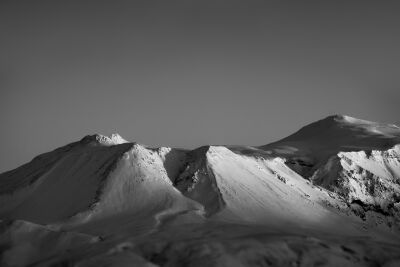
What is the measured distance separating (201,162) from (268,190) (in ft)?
55.9

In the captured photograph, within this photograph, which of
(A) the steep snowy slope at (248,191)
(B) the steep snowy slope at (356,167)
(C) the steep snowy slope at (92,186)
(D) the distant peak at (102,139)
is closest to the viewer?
(C) the steep snowy slope at (92,186)

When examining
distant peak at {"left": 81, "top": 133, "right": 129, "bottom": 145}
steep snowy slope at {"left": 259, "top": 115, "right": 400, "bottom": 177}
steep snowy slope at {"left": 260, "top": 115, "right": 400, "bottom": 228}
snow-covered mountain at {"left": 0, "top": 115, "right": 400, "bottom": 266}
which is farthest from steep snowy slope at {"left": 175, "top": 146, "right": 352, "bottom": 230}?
distant peak at {"left": 81, "top": 133, "right": 129, "bottom": 145}

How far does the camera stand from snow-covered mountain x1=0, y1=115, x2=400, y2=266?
99.8m

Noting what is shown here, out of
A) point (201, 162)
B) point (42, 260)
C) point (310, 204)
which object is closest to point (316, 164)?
point (310, 204)

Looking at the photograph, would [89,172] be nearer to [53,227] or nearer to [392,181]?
[53,227]

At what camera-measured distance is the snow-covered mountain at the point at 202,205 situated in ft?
327

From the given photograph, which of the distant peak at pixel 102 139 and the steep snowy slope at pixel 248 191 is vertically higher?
→ the distant peak at pixel 102 139

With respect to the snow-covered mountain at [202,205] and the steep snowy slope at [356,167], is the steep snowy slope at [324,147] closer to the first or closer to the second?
the steep snowy slope at [356,167]

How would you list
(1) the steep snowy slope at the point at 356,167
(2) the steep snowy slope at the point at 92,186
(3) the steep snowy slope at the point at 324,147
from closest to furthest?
1. (2) the steep snowy slope at the point at 92,186
2. (1) the steep snowy slope at the point at 356,167
3. (3) the steep snowy slope at the point at 324,147

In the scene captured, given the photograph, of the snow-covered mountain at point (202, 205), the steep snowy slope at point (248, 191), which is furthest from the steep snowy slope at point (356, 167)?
the steep snowy slope at point (248, 191)

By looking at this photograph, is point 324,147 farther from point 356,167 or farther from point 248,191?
point 248,191

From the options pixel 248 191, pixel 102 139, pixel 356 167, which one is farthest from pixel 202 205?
pixel 356 167

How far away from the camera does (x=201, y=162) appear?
143375 millimetres

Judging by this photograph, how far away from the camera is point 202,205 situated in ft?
420
